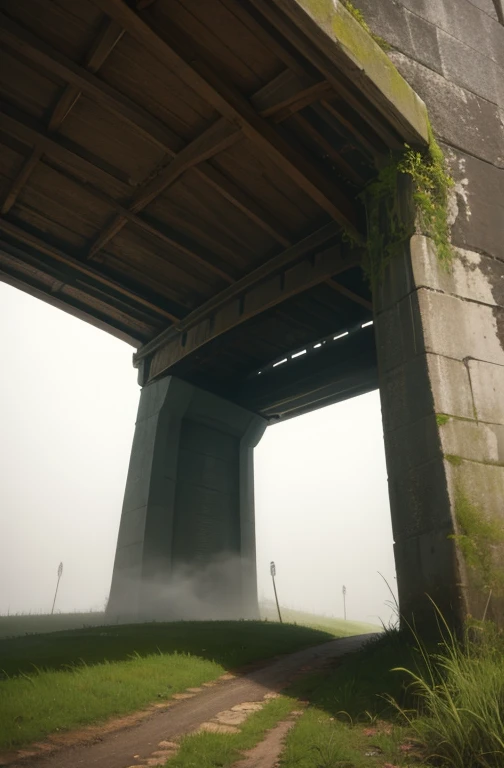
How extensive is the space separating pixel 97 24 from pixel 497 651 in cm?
962

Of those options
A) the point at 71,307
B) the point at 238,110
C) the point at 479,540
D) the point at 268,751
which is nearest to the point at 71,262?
the point at 71,307

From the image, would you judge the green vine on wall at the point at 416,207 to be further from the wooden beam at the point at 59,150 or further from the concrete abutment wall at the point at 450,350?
the wooden beam at the point at 59,150

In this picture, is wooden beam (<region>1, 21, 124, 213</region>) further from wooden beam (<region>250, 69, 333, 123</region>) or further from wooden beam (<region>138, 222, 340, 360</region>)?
wooden beam (<region>138, 222, 340, 360</region>)

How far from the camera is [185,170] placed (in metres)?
10.5

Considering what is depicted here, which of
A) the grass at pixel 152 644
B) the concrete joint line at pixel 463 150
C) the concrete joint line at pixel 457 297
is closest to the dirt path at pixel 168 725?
the grass at pixel 152 644

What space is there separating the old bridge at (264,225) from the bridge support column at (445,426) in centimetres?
3

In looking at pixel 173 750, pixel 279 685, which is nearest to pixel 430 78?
pixel 279 685

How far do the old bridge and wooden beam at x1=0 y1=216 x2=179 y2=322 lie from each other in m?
0.09

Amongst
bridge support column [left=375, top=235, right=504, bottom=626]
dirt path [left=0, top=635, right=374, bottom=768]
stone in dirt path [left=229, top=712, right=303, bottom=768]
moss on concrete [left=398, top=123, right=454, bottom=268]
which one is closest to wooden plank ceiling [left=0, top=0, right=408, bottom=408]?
moss on concrete [left=398, top=123, right=454, bottom=268]

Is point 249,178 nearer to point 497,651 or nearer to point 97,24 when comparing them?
point 97,24

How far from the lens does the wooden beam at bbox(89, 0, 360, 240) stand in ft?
26.5

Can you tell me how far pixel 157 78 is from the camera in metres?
9.11

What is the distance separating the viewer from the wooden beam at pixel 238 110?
26.5 ft

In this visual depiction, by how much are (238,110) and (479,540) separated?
23.1 feet
